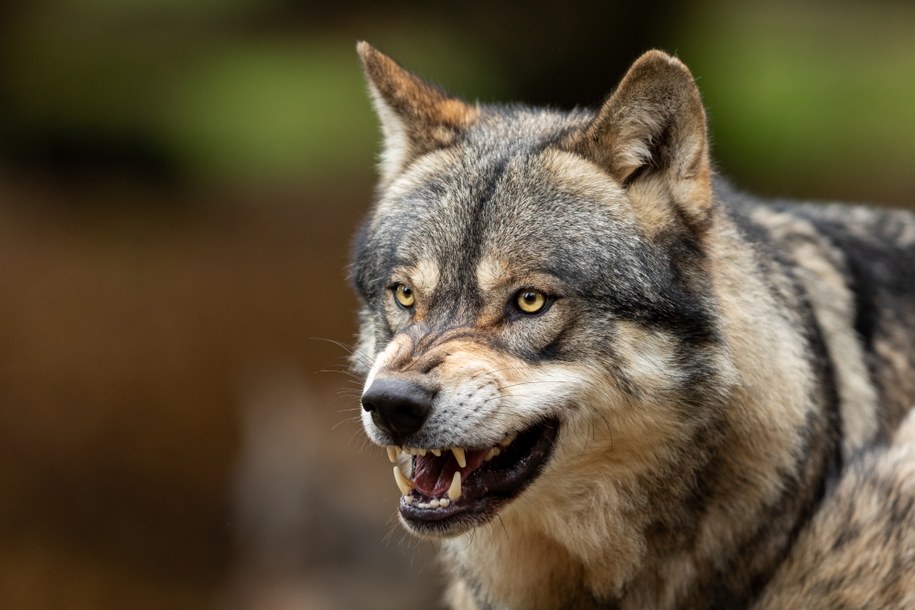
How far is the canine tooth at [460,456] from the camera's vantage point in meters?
4.32

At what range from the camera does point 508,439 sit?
435cm

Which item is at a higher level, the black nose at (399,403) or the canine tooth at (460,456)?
the black nose at (399,403)

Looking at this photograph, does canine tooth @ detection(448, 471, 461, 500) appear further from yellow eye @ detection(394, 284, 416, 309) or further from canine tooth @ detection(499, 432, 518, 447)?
yellow eye @ detection(394, 284, 416, 309)

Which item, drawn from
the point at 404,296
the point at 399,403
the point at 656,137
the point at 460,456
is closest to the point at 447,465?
the point at 460,456

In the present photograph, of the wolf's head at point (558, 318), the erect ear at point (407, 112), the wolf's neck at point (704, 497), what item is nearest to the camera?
the wolf's head at point (558, 318)

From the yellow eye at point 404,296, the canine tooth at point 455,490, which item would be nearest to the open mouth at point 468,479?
the canine tooth at point 455,490

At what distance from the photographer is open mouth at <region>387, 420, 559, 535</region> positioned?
430 centimetres

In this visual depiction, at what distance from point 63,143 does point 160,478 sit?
16.8 feet

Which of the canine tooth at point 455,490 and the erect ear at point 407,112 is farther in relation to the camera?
the erect ear at point 407,112

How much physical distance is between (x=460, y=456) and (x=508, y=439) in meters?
0.20

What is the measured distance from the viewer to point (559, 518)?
4676 mm

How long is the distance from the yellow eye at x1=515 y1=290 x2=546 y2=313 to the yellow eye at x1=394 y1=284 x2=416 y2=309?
476 millimetres

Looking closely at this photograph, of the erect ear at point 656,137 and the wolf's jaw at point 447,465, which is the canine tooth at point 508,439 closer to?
the wolf's jaw at point 447,465

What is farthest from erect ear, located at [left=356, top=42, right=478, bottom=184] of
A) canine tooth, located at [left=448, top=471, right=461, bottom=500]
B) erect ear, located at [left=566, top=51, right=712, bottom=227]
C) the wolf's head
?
canine tooth, located at [left=448, top=471, right=461, bottom=500]
